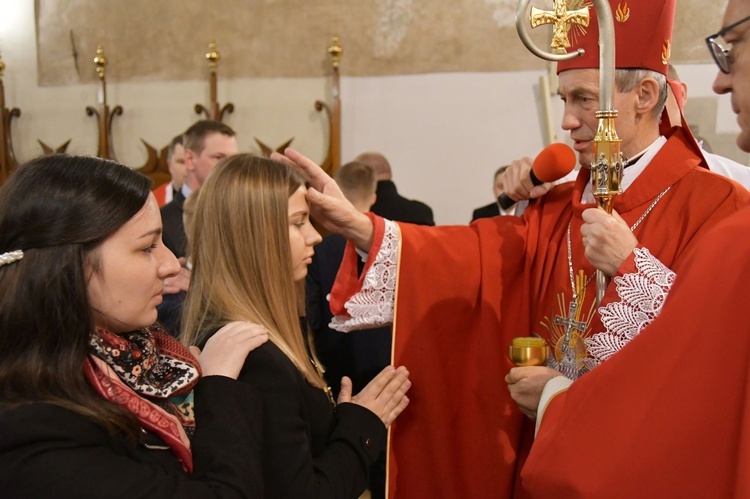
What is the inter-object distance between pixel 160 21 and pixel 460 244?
6165 mm

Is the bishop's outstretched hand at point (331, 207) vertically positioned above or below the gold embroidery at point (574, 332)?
above

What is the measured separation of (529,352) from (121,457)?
0.96 metres

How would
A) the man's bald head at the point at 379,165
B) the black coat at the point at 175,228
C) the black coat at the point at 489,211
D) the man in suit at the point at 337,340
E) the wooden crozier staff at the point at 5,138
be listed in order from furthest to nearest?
the wooden crozier staff at the point at 5,138 < the black coat at the point at 489,211 < the man's bald head at the point at 379,165 < the black coat at the point at 175,228 < the man in suit at the point at 337,340

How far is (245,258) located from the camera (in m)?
2.05

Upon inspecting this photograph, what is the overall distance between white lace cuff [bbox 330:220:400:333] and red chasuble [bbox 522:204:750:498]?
108 cm

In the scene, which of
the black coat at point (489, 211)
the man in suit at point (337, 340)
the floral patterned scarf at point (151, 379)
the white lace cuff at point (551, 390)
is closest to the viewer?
the floral patterned scarf at point (151, 379)

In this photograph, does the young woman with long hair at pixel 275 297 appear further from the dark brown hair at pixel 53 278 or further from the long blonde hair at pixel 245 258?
the dark brown hair at pixel 53 278

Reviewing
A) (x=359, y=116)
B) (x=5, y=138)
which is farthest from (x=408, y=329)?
(x=5, y=138)

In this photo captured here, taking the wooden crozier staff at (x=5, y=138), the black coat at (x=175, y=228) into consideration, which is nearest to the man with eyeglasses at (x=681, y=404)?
the black coat at (x=175, y=228)

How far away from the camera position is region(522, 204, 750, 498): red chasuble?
1.25 meters

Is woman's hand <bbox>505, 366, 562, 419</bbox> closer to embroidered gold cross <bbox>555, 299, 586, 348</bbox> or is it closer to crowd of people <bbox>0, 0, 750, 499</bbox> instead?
crowd of people <bbox>0, 0, 750, 499</bbox>

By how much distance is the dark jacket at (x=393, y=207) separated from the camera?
16.5ft

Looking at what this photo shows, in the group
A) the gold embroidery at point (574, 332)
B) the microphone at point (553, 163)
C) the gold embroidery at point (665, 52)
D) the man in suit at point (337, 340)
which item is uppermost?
the gold embroidery at point (665, 52)

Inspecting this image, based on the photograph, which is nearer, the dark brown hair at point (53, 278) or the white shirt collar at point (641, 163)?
the dark brown hair at point (53, 278)
